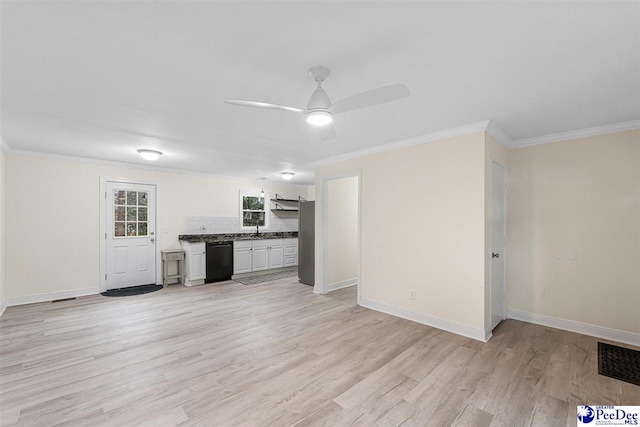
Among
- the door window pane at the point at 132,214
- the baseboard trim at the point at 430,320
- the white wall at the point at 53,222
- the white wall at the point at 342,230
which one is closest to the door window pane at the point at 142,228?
the door window pane at the point at 132,214

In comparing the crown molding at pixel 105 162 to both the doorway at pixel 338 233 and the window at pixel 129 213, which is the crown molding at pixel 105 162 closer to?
the window at pixel 129 213

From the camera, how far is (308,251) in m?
5.79

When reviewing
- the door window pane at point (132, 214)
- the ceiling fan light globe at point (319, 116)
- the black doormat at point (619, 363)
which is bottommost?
the black doormat at point (619, 363)

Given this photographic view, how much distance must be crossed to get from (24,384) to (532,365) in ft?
14.6

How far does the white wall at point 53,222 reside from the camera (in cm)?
439

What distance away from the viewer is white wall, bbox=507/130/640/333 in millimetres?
3135

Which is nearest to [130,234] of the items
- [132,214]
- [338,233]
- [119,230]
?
[119,230]

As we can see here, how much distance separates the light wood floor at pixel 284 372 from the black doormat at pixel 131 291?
3.23 ft

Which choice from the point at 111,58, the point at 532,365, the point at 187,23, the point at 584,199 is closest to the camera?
the point at 187,23

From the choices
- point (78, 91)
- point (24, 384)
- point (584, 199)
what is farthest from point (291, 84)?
point (584, 199)

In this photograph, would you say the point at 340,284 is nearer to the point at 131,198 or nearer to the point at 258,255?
the point at 258,255

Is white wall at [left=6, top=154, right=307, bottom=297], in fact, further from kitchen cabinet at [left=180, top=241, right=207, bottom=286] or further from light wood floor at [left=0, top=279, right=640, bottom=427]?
kitchen cabinet at [left=180, top=241, right=207, bottom=286]

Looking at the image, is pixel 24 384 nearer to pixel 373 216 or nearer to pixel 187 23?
pixel 187 23

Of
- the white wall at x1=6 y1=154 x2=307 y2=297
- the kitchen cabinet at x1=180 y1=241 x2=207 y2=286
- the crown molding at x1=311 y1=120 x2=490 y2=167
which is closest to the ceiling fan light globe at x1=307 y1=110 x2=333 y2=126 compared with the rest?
Result: the crown molding at x1=311 y1=120 x2=490 y2=167
